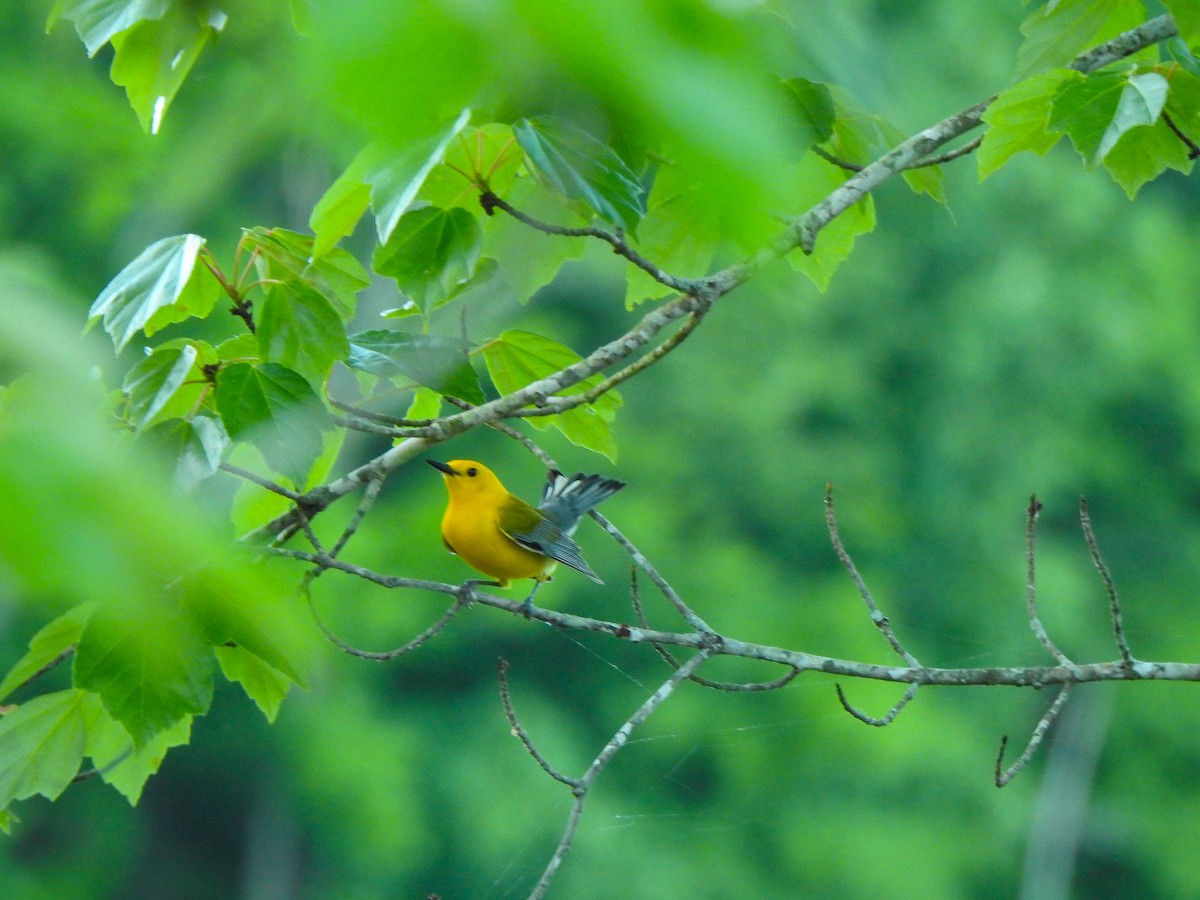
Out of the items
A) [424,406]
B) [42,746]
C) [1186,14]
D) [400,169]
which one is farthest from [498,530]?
[400,169]

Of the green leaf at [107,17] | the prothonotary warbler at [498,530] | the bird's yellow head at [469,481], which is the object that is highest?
the green leaf at [107,17]

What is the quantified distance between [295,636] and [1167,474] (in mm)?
7017

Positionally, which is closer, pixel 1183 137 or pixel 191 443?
pixel 191 443

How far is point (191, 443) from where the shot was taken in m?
0.85

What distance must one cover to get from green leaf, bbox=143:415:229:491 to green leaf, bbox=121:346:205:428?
0.01m

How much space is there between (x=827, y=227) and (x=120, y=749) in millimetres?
832

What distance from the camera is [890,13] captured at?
1.34 metres

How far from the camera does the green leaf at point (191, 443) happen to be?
0.79 meters

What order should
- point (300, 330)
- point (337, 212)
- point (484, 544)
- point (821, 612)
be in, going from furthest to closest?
point (821, 612), point (484, 544), point (300, 330), point (337, 212)

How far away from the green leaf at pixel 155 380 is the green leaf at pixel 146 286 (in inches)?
1.4

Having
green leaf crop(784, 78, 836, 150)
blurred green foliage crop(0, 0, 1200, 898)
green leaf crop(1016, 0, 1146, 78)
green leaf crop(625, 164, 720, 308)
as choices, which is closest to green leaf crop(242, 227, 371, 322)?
green leaf crop(625, 164, 720, 308)

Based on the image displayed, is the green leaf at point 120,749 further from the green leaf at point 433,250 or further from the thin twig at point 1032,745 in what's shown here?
the thin twig at point 1032,745

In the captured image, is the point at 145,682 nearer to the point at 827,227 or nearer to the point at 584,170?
the point at 584,170

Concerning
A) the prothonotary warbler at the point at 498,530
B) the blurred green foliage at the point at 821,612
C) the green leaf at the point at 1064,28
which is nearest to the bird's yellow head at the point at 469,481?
the prothonotary warbler at the point at 498,530
